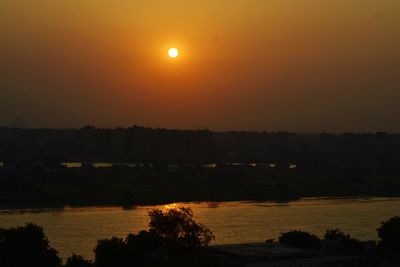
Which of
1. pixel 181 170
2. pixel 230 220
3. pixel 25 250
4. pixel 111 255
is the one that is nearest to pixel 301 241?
pixel 111 255

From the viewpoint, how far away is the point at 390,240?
13047 millimetres

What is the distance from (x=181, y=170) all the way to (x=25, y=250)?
27.0 m

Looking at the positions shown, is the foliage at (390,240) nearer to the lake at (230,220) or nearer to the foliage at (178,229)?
the foliage at (178,229)

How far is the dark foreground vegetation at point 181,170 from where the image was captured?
30484 mm

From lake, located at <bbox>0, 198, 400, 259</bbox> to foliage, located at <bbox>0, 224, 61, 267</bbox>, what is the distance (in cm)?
255

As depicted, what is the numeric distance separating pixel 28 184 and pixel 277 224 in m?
14.2

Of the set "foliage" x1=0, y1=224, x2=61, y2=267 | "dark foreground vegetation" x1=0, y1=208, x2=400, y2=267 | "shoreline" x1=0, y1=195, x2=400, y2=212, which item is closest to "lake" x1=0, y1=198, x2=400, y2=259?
"shoreline" x1=0, y1=195, x2=400, y2=212

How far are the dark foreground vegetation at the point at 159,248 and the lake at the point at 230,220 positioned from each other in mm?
2732

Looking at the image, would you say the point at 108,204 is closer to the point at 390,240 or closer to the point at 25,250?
the point at 25,250

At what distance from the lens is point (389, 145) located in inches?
2744

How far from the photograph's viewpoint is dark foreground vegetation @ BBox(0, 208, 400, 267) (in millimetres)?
11688

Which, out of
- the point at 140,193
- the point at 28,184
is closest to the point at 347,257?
the point at 140,193

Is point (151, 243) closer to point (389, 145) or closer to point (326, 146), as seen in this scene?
point (389, 145)

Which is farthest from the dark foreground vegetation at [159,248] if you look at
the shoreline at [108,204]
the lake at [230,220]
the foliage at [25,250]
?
the shoreline at [108,204]
